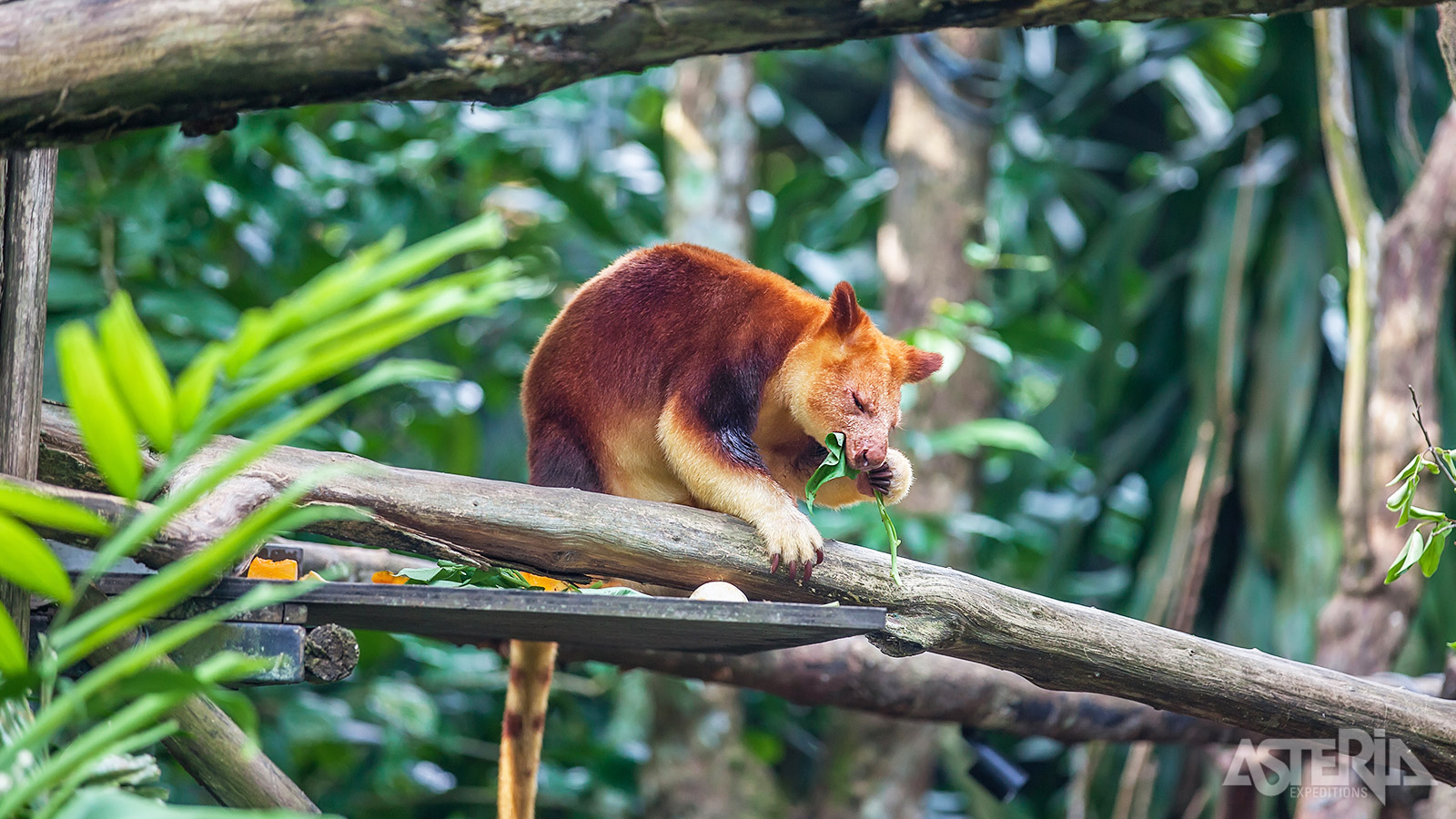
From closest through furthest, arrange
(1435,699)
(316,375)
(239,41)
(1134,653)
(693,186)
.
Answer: (316,375), (239,41), (1134,653), (1435,699), (693,186)

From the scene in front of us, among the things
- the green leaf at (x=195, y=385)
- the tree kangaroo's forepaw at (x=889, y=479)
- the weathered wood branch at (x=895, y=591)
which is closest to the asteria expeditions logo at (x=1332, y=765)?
the weathered wood branch at (x=895, y=591)

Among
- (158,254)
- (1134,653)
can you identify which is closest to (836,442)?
(1134,653)

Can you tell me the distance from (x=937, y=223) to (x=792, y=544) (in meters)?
2.85

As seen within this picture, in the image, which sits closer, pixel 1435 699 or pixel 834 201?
pixel 1435 699

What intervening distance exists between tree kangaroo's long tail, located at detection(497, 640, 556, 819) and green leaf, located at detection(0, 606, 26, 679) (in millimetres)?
1594

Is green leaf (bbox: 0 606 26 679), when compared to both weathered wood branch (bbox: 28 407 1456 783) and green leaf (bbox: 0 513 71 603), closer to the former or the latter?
Result: green leaf (bbox: 0 513 71 603)

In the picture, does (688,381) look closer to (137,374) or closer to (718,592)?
(718,592)

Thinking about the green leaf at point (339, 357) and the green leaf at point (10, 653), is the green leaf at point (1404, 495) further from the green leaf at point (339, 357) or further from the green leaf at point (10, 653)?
the green leaf at point (10, 653)

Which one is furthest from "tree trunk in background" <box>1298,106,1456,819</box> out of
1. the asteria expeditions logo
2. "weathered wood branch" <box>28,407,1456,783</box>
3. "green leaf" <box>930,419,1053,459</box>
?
"green leaf" <box>930,419,1053,459</box>

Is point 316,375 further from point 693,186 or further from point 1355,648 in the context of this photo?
point 693,186

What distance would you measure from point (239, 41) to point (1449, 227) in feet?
10.3

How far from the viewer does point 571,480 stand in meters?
2.28

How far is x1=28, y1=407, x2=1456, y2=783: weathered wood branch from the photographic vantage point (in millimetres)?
1978

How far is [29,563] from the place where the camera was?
87cm
